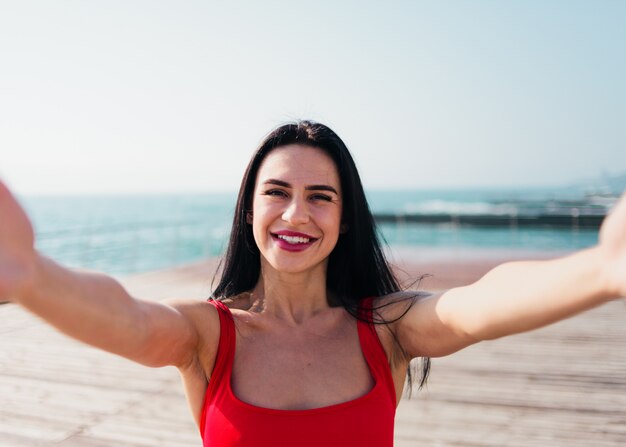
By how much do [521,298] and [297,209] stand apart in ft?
2.19

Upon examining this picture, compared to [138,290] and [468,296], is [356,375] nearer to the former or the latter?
[468,296]

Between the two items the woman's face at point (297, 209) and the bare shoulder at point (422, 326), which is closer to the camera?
the bare shoulder at point (422, 326)

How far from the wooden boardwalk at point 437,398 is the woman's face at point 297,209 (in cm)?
161

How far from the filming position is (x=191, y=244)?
24953 mm

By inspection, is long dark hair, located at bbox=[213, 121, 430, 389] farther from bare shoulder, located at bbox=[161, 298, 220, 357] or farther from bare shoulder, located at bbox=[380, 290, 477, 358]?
bare shoulder, located at bbox=[161, 298, 220, 357]

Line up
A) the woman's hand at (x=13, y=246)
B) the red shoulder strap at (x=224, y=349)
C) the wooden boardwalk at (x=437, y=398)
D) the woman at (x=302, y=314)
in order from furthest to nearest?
the wooden boardwalk at (x=437, y=398) < the red shoulder strap at (x=224, y=349) < the woman at (x=302, y=314) < the woman's hand at (x=13, y=246)

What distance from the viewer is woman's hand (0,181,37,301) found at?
787 millimetres

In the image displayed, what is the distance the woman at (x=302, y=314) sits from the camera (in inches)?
42.5

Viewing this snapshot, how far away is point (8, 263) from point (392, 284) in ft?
4.00

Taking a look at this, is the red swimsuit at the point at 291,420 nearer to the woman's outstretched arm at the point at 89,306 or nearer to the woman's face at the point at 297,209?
the woman's outstretched arm at the point at 89,306

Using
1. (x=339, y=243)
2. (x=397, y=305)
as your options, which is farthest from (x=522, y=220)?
(x=397, y=305)

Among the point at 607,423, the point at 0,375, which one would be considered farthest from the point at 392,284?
the point at 0,375

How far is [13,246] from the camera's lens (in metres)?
0.81

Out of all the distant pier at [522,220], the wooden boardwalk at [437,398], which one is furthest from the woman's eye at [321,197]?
the distant pier at [522,220]
